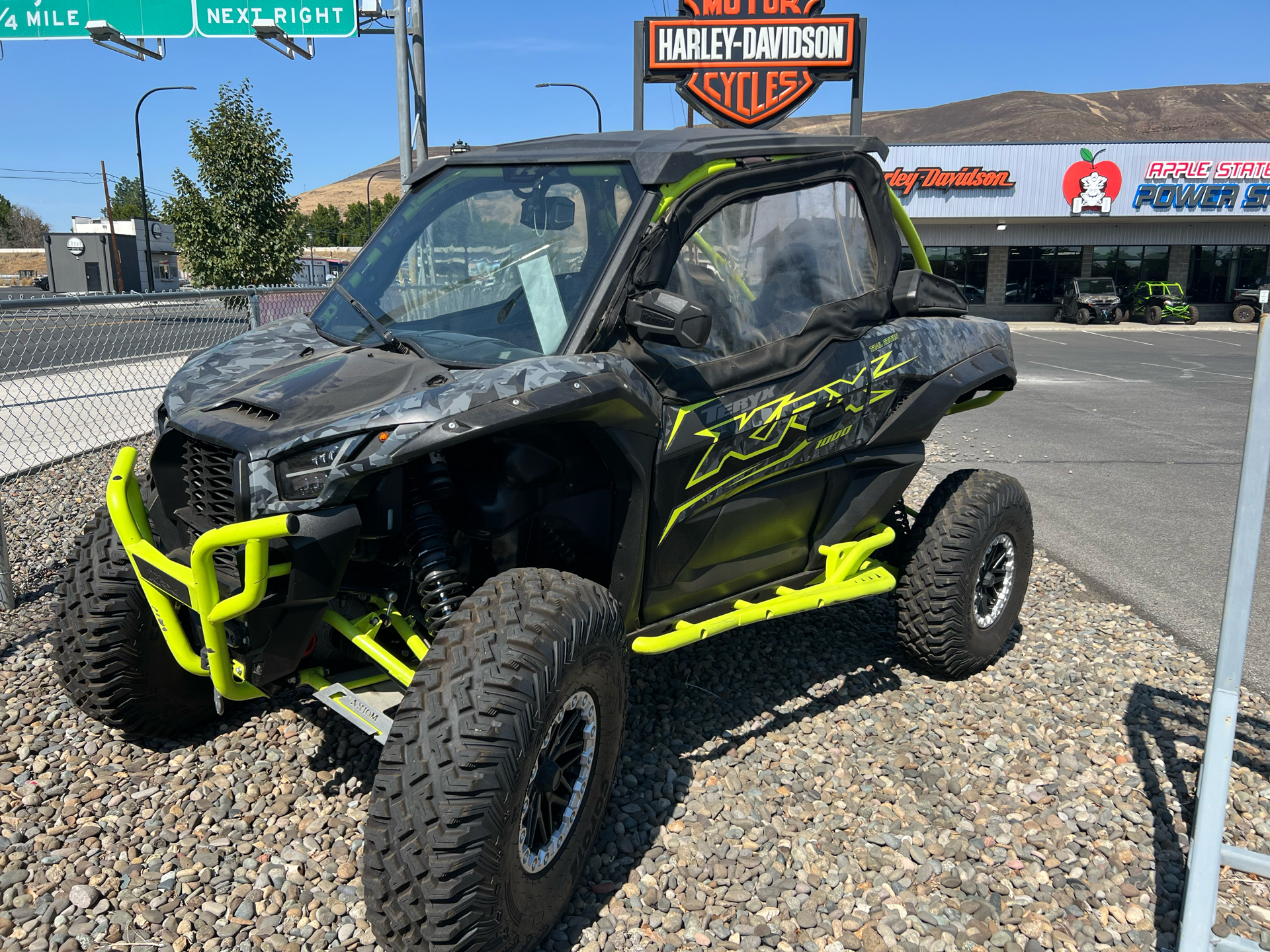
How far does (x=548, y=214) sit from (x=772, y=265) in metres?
0.89

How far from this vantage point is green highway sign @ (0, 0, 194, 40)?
1331cm

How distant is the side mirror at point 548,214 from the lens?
329cm

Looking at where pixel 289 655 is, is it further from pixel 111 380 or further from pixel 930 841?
pixel 111 380

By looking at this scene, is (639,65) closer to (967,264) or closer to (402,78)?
(402,78)

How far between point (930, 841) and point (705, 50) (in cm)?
1265

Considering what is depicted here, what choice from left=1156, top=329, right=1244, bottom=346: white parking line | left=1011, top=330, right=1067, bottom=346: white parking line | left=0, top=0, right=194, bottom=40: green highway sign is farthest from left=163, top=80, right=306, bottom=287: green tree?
left=1156, top=329, right=1244, bottom=346: white parking line

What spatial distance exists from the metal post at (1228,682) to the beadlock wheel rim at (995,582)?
169 cm

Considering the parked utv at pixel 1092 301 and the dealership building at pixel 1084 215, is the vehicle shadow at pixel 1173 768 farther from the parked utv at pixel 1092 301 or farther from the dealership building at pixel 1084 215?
the parked utv at pixel 1092 301

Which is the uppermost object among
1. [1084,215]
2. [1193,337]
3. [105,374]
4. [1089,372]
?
[1084,215]

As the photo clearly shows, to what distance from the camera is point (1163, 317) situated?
3497 centimetres

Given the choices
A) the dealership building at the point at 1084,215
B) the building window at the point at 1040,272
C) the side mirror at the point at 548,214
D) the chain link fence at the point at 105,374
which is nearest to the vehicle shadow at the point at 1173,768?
the side mirror at the point at 548,214

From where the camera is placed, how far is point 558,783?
2760 millimetres

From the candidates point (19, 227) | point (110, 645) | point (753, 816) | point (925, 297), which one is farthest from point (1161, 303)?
point (19, 227)

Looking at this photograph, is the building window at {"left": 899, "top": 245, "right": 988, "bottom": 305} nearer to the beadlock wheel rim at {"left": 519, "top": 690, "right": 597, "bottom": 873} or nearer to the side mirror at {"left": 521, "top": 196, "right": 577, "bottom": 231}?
the side mirror at {"left": 521, "top": 196, "right": 577, "bottom": 231}
